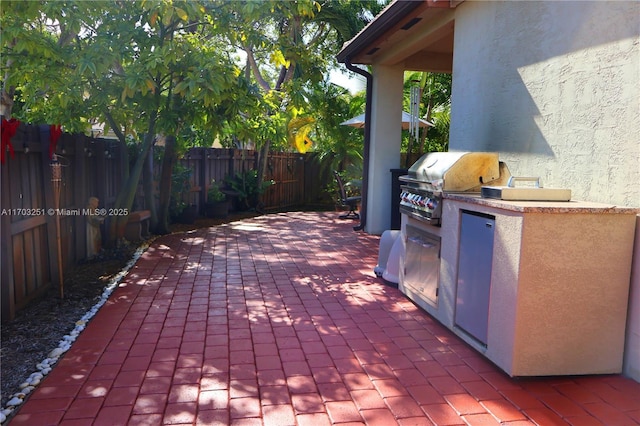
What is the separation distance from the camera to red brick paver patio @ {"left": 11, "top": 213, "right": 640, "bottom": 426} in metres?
3.03

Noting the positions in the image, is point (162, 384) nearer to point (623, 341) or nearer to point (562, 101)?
point (623, 341)

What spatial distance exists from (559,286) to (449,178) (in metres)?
1.44

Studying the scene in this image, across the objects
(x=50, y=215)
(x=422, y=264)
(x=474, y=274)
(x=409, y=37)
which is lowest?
(x=422, y=264)

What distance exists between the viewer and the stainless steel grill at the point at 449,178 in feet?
14.9

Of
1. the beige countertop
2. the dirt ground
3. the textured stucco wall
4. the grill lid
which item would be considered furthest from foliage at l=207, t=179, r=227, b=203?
the beige countertop

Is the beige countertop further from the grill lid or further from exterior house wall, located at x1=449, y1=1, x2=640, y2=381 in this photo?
the grill lid

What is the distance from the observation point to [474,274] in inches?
157

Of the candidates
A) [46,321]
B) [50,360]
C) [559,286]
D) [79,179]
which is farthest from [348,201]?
[50,360]

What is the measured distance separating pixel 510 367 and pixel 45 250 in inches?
190

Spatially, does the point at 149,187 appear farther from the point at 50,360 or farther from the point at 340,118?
the point at 340,118

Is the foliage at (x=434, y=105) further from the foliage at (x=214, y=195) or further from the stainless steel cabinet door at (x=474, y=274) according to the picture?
the stainless steel cabinet door at (x=474, y=274)

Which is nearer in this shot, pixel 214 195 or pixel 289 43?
pixel 289 43

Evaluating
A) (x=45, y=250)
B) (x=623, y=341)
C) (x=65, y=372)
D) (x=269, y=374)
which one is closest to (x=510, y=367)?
(x=623, y=341)

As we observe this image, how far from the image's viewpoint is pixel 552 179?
4281mm
